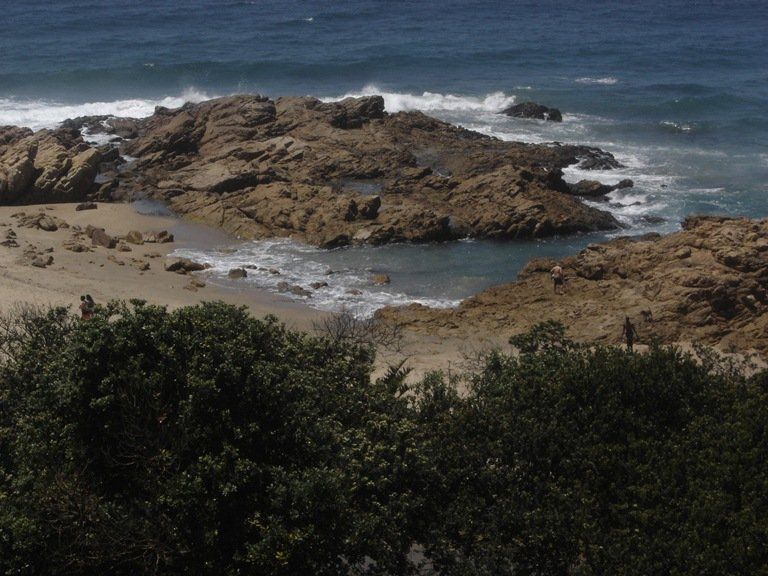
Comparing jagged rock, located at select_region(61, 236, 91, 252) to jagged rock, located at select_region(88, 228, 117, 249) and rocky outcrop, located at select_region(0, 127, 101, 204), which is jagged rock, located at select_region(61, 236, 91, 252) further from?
rocky outcrop, located at select_region(0, 127, 101, 204)

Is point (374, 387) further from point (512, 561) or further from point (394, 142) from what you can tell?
point (394, 142)

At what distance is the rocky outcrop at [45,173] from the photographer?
1411 inches

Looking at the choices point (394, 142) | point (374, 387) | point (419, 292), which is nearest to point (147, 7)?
point (394, 142)

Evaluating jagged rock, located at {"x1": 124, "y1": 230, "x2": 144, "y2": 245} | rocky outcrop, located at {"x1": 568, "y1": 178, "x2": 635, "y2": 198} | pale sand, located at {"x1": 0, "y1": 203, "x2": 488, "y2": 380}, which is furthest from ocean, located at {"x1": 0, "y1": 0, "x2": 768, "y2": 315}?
jagged rock, located at {"x1": 124, "y1": 230, "x2": 144, "y2": 245}

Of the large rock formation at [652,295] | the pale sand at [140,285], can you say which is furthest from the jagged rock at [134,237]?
the large rock formation at [652,295]

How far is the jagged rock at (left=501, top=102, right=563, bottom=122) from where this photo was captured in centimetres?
5062

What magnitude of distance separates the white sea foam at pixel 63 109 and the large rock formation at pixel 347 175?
871 centimetres

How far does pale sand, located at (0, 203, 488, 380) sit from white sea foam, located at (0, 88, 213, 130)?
18.8 meters

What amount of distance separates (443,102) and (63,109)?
21.5 meters

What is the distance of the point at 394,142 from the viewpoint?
1631 inches

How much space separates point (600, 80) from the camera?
59625mm

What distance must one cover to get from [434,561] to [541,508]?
159cm

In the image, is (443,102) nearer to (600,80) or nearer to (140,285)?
(600,80)

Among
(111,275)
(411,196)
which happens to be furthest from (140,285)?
(411,196)
